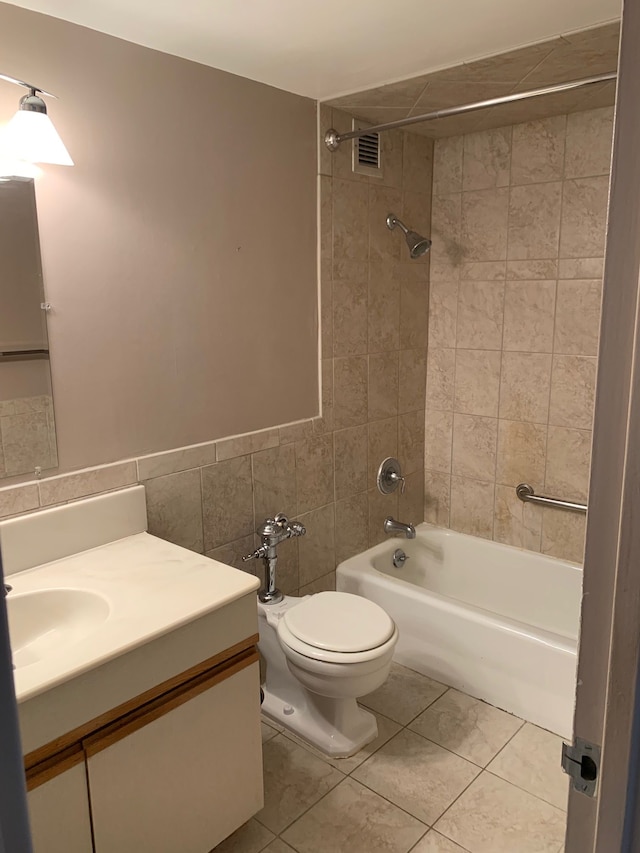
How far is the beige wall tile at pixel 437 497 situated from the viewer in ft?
10.5

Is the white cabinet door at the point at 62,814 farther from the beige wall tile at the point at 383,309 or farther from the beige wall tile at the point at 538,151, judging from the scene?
the beige wall tile at the point at 538,151

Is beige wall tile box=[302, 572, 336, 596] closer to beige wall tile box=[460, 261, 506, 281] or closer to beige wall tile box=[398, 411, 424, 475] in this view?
beige wall tile box=[398, 411, 424, 475]

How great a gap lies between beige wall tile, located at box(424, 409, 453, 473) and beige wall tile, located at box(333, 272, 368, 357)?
609 mm

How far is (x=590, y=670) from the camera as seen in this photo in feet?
2.32

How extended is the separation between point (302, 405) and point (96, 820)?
1.52m

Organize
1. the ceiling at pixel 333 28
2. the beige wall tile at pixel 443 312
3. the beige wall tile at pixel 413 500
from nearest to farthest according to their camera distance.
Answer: the ceiling at pixel 333 28
the beige wall tile at pixel 443 312
the beige wall tile at pixel 413 500

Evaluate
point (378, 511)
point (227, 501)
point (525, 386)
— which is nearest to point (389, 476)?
point (378, 511)

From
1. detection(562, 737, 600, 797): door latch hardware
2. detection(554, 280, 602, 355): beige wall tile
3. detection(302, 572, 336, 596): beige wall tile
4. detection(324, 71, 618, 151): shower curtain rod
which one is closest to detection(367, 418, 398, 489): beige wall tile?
detection(302, 572, 336, 596): beige wall tile

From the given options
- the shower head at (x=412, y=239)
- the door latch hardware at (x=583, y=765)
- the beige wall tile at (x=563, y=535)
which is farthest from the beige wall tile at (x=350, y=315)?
the door latch hardware at (x=583, y=765)

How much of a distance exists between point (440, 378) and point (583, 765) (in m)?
2.48

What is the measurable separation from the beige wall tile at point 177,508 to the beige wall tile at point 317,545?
1.67 ft

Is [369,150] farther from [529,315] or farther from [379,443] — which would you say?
[379,443]

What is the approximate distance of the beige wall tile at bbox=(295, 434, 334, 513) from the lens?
255 centimetres

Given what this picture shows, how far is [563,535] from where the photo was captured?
9.31 ft
